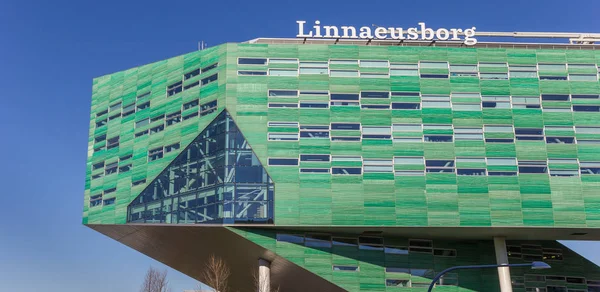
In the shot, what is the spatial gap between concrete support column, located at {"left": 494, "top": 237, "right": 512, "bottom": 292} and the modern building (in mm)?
149

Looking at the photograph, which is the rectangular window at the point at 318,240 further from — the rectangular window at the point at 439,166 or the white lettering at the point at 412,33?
the white lettering at the point at 412,33

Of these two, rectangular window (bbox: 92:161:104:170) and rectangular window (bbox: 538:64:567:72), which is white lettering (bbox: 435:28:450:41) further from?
rectangular window (bbox: 92:161:104:170)

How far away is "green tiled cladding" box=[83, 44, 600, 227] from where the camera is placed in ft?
181

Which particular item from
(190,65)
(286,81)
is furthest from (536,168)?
(190,65)

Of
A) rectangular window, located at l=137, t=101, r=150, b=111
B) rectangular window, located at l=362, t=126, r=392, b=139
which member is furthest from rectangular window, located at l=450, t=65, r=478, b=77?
rectangular window, located at l=137, t=101, r=150, b=111

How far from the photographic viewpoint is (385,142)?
56688 millimetres

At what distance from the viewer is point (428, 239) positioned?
194ft

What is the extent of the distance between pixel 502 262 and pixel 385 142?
533 inches

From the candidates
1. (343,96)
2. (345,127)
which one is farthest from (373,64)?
(345,127)

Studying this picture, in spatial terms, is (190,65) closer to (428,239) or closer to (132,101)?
(132,101)

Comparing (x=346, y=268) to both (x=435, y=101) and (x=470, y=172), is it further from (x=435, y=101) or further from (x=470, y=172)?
(x=435, y=101)

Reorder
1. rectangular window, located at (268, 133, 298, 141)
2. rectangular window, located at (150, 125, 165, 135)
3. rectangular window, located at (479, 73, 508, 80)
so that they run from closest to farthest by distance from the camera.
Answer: rectangular window, located at (268, 133, 298, 141) < rectangular window, located at (479, 73, 508, 80) < rectangular window, located at (150, 125, 165, 135)

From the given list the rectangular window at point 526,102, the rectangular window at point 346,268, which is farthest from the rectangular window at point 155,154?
the rectangular window at point 526,102

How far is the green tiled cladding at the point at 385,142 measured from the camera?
5528 cm
